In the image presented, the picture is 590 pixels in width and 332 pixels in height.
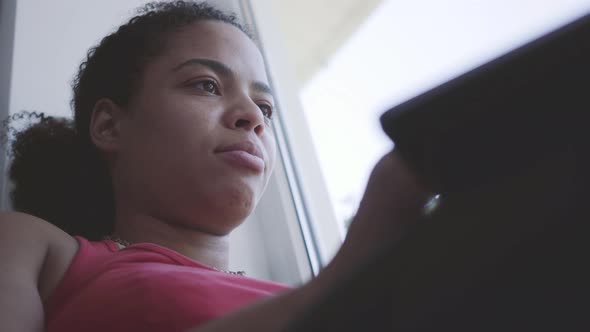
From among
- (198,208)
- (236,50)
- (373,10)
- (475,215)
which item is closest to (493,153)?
(475,215)

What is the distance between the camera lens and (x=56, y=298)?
42 cm

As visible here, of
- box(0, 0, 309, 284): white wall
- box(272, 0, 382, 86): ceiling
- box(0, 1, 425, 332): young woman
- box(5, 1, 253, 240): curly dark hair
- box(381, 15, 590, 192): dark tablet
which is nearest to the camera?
box(381, 15, 590, 192): dark tablet

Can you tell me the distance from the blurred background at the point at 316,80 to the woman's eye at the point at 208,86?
0.85ft

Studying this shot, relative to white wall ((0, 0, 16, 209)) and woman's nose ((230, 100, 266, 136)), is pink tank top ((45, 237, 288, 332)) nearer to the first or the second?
woman's nose ((230, 100, 266, 136))

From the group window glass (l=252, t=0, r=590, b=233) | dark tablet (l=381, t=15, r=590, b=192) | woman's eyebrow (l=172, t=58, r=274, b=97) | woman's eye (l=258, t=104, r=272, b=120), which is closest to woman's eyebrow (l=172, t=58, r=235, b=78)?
woman's eyebrow (l=172, t=58, r=274, b=97)

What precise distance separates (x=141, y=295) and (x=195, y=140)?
220 mm

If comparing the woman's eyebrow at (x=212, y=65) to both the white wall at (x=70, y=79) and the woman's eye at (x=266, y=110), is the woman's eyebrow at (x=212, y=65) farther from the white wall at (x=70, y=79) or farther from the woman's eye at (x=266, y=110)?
the white wall at (x=70, y=79)

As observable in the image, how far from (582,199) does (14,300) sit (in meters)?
0.43

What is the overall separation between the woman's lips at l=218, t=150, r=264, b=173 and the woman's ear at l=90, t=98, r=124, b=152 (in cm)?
19

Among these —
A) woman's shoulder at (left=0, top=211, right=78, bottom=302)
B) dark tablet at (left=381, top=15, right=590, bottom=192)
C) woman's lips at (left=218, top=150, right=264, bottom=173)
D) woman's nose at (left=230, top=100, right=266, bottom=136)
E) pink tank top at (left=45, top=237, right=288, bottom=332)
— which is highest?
woman's nose at (left=230, top=100, right=266, bottom=136)

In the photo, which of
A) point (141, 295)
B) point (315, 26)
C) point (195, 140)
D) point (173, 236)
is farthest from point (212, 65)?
point (315, 26)

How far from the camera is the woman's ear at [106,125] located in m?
0.60

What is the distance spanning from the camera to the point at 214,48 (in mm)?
600

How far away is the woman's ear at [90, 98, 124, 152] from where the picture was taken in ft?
1.98
